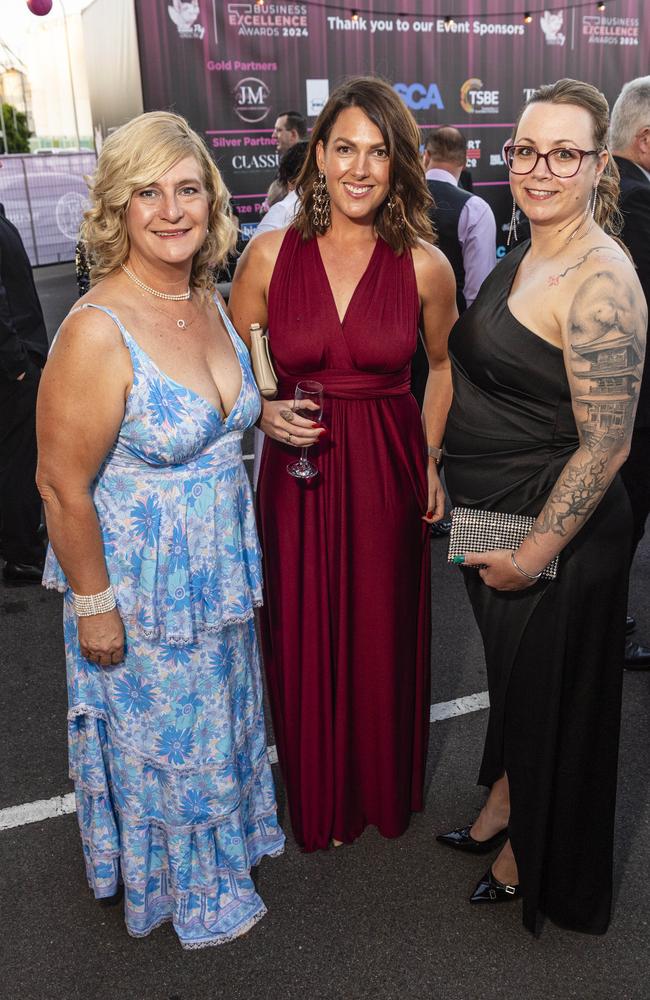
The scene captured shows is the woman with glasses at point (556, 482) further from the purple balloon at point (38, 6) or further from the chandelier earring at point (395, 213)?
the purple balloon at point (38, 6)

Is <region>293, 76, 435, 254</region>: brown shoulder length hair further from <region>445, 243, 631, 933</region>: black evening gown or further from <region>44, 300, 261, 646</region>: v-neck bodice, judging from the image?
<region>44, 300, 261, 646</region>: v-neck bodice

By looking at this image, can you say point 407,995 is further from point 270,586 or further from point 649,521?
point 649,521

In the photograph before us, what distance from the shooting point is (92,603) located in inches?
83.3

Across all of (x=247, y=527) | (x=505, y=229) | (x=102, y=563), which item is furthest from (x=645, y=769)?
(x=505, y=229)

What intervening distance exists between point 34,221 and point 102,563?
14.7 m

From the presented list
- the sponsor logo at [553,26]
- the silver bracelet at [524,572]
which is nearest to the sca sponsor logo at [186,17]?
the sponsor logo at [553,26]

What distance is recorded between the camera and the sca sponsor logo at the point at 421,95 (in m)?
12.0

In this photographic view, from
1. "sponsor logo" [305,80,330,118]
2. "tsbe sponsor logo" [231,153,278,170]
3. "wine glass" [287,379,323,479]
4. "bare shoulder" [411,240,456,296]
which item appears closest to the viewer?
"wine glass" [287,379,323,479]

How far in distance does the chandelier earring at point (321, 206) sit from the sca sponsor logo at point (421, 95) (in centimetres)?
1049

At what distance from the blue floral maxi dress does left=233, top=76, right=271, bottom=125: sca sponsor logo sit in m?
9.69

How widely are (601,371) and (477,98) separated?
12.0m

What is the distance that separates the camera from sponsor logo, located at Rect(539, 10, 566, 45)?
41.0 ft

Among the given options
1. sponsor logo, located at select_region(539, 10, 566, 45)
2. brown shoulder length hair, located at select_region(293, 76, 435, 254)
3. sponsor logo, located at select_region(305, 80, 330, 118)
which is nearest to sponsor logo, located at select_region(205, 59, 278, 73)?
sponsor logo, located at select_region(305, 80, 330, 118)

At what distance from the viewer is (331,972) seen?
2373mm
